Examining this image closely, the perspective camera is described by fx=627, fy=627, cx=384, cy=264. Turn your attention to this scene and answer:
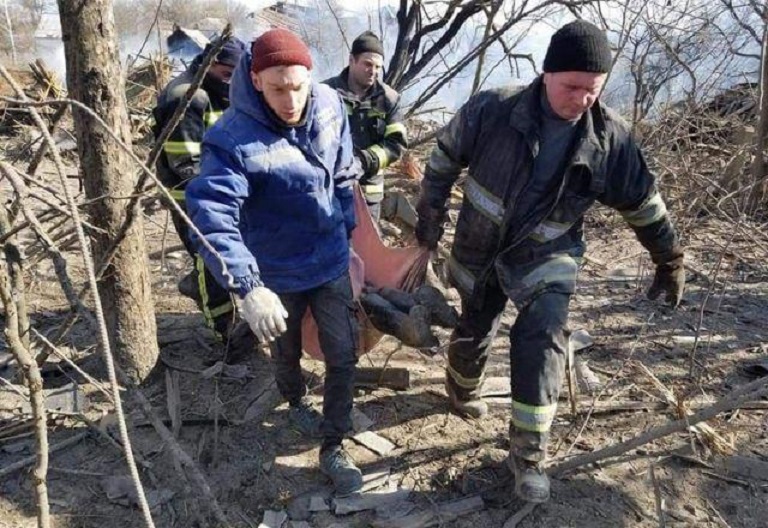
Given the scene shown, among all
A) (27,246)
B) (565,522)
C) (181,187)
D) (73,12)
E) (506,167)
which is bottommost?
(565,522)

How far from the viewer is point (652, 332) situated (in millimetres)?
4258

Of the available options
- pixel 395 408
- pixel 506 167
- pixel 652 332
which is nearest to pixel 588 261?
pixel 652 332

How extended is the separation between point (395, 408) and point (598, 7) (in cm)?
471

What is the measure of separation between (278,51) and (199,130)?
1.57 metres

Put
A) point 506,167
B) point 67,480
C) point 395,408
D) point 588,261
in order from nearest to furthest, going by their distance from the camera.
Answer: point 506,167
point 67,480
point 395,408
point 588,261

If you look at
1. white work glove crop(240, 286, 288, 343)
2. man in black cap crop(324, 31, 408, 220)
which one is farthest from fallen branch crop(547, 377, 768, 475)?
man in black cap crop(324, 31, 408, 220)

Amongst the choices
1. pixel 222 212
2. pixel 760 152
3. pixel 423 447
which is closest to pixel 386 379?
pixel 423 447

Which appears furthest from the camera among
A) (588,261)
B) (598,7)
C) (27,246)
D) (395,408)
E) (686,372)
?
(598,7)

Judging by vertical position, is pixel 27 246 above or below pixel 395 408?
above

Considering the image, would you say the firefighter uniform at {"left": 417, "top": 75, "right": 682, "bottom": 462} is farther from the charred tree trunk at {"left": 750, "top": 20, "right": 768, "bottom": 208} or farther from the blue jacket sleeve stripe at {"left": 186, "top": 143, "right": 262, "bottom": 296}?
the charred tree trunk at {"left": 750, "top": 20, "right": 768, "bottom": 208}

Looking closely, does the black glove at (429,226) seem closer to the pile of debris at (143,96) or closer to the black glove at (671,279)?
the black glove at (671,279)

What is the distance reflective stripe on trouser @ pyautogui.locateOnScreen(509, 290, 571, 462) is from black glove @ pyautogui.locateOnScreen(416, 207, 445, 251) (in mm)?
683

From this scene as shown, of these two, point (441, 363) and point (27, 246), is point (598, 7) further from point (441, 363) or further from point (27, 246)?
point (27, 246)

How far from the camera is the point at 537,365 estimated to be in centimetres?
256
